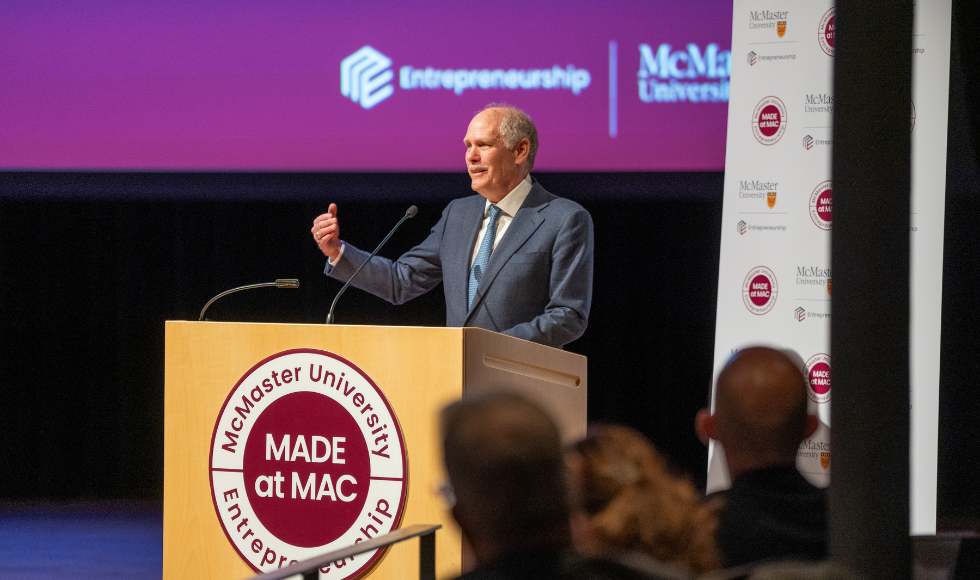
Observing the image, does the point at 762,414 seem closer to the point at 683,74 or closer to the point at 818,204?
the point at 818,204

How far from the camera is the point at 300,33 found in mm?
4258

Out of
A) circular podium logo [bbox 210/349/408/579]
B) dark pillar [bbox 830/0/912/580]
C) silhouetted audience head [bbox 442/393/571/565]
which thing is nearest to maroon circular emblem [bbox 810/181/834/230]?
circular podium logo [bbox 210/349/408/579]

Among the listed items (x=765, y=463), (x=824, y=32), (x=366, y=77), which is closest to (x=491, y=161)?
(x=824, y=32)

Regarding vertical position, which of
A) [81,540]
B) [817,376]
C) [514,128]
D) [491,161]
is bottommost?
[81,540]

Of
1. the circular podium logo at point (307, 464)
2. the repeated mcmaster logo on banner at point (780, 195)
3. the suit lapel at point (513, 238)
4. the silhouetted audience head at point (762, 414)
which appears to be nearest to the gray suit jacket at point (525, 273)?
the suit lapel at point (513, 238)

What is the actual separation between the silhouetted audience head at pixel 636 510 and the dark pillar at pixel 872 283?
331mm

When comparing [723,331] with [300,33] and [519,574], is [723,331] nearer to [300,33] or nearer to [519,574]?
[300,33]

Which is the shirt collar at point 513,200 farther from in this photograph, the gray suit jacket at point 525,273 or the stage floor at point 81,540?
the stage floor at point 81,540

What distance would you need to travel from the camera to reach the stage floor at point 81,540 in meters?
3.64

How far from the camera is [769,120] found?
11.3 ft

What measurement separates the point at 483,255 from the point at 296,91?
1.98 m

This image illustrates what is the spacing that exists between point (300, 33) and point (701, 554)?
3.75 metres

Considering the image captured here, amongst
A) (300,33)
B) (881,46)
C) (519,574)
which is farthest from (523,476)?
(300,33)

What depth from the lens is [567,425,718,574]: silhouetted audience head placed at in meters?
0.98
